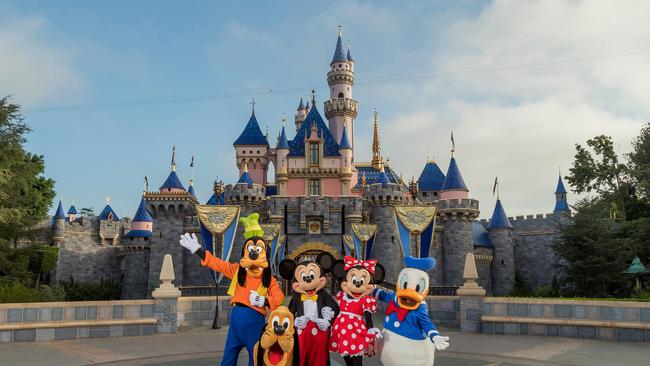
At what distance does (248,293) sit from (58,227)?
109ft

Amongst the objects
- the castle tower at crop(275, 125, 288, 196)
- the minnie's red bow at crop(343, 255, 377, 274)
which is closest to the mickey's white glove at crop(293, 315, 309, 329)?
the minnie's red bow at crop(343, 255, 377, 274)

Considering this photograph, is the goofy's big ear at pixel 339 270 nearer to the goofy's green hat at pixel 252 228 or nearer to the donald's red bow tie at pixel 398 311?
the donald's red bow tie at pixel 398 311

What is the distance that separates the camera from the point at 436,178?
41.7 m

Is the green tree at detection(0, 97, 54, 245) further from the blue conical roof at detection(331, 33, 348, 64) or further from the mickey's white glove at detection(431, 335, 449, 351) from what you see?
the blue conical roof at detection(331, 33, 348, 64)

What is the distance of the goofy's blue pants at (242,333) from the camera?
7.12m

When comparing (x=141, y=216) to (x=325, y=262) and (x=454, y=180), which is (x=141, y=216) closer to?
(x=454, y=180)

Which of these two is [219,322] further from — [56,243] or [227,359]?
[56,243]

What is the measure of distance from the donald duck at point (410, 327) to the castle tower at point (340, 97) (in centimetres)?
2992

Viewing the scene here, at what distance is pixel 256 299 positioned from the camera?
718cm

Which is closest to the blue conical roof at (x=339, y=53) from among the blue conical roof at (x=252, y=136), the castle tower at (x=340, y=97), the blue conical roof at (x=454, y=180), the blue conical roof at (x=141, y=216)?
the castle tower at (x=340, y=97)

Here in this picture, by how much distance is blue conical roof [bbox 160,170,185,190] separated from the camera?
31973mm

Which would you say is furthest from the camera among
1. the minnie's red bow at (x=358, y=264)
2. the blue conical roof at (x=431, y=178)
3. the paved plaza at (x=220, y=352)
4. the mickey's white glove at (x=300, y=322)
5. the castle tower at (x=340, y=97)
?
the blue conical roof at (x=431, y=178)

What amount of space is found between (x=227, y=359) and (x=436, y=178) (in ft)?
119

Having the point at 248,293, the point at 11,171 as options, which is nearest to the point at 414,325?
the point at 248,293
